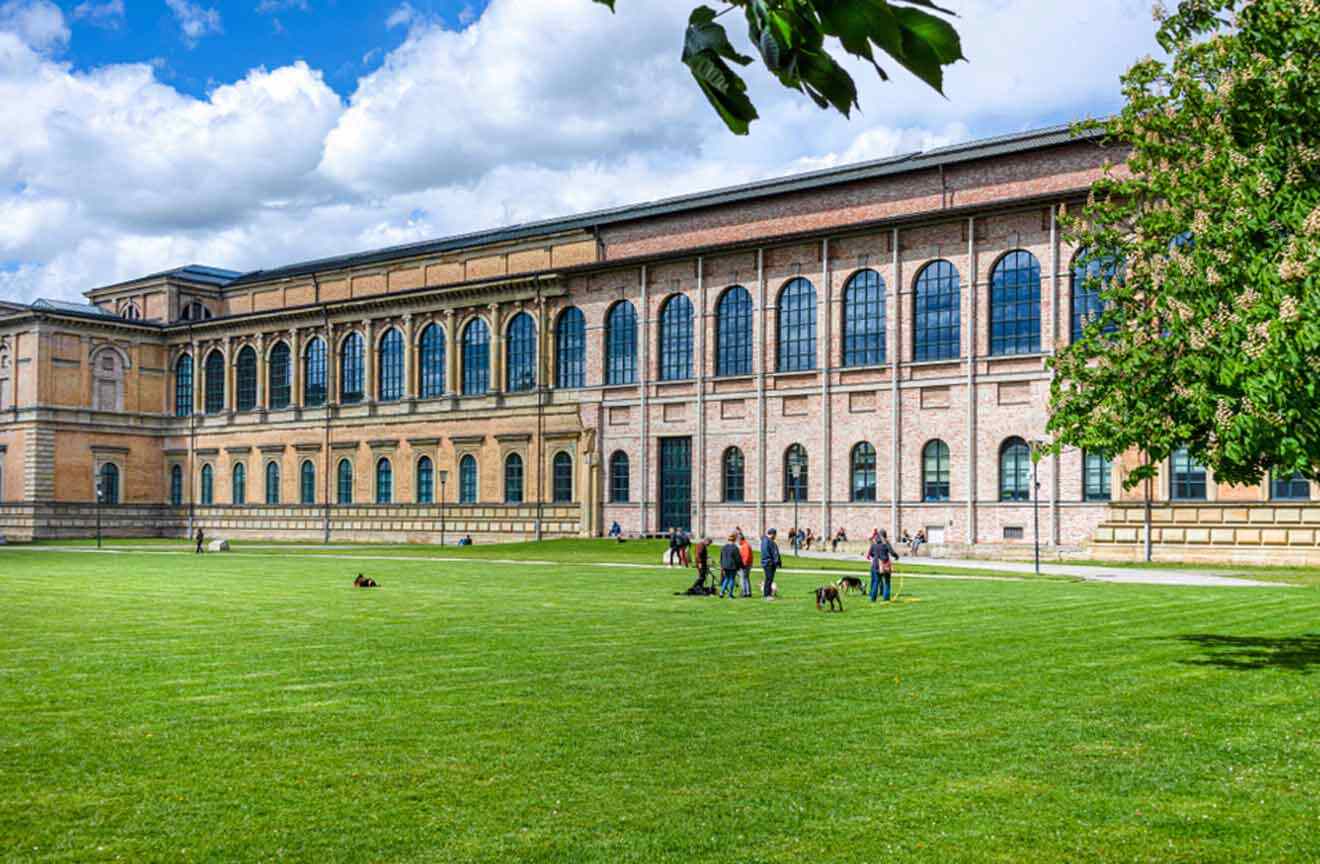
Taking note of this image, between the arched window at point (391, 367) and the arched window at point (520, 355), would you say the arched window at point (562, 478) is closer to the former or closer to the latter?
the arched window at point (520, 355)

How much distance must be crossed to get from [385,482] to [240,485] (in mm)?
14279

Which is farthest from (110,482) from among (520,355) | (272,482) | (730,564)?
(730,564)

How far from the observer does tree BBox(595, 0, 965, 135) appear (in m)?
3.64

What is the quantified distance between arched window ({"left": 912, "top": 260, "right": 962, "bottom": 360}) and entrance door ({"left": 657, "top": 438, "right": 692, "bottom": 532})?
1381 centimetres

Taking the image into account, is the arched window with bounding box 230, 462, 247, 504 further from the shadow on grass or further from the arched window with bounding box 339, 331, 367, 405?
the shadow on grass

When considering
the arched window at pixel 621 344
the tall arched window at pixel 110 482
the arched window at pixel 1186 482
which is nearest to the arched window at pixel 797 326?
the arched window at pixel 621 344

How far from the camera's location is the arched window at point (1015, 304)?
58.5 meters

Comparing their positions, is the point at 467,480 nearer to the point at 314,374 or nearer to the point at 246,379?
the point at 314,374

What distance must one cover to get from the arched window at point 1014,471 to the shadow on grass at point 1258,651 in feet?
118

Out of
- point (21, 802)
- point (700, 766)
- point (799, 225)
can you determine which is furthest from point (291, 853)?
point (799, 225)

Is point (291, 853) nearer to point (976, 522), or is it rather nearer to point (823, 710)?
point (823, 710)

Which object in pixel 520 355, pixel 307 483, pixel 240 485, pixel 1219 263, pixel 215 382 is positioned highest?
pixel 520 355

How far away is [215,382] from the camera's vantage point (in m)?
95.4

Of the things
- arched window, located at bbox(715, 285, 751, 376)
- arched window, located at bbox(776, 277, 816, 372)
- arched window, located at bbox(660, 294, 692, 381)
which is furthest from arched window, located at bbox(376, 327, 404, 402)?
arched window, located at bbox(776, 277, 816, 372)
